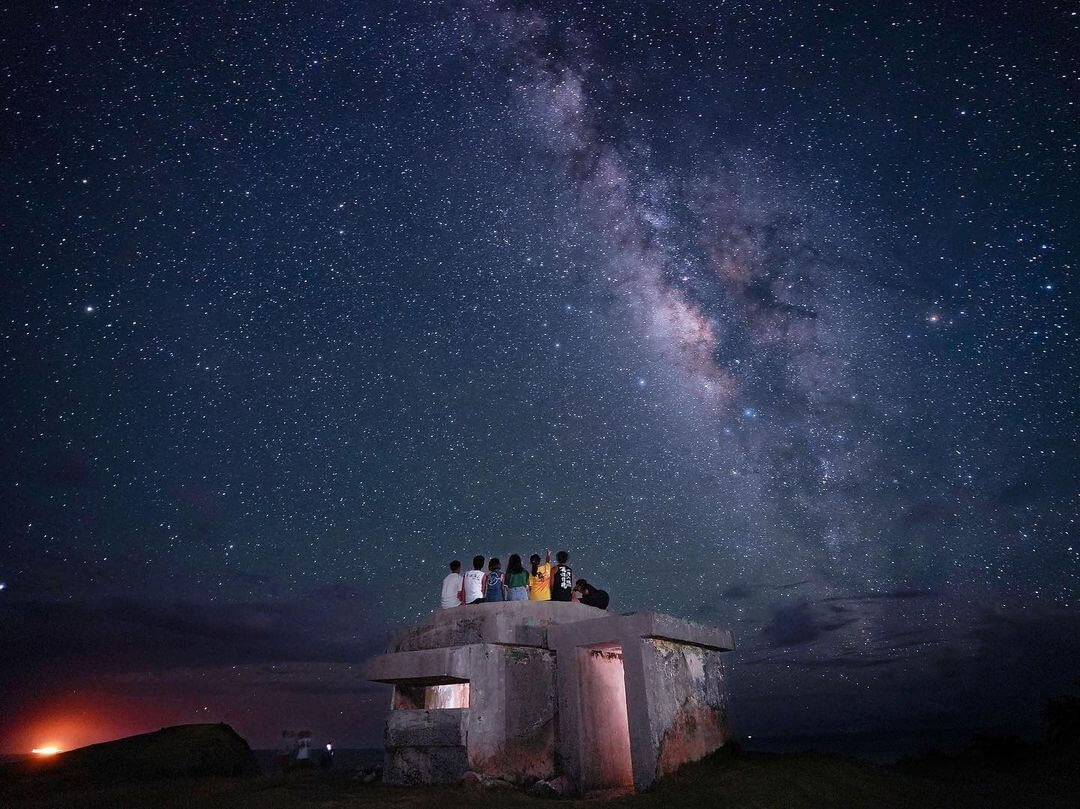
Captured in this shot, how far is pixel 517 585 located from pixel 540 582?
2.61ft

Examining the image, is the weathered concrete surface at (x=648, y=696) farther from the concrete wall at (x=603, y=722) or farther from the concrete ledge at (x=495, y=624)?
the concrete ledge at (x=495, y=624)

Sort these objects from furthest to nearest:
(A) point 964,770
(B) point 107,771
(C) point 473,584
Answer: (B) point 107,771, (A) point 964,770, (C) point 473,584

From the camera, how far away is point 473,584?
41.4 ft

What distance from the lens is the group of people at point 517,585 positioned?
40.0 ft

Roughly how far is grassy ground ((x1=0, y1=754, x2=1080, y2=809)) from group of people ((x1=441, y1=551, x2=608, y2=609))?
11.3 ft

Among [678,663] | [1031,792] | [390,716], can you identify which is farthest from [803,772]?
[390,716]

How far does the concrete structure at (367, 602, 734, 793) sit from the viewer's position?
32.2 feet

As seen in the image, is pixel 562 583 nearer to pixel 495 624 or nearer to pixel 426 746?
pixel 495 624

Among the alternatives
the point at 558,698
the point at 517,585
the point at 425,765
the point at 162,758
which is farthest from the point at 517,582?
the point at 162,758

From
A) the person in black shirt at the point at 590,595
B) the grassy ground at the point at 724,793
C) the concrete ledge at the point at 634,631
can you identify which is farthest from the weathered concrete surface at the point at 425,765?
the person in black shirt at the point at 590,595

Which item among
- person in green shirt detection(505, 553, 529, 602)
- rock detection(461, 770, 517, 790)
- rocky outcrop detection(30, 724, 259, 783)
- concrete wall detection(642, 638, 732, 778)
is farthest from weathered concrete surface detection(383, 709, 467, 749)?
rocky outcrop detection(30, 724, 259, 783)

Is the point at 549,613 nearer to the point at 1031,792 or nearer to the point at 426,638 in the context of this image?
the point at 426,638

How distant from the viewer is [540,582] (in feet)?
42.2

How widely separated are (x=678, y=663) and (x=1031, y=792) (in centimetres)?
694
